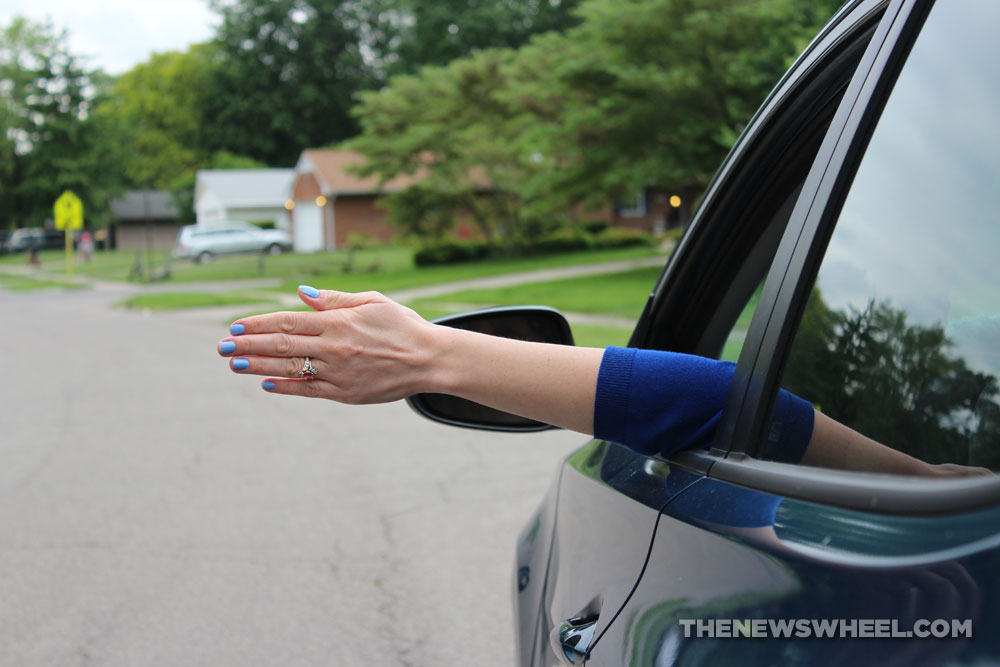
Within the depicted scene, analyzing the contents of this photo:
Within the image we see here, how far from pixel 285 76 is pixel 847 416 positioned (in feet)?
232

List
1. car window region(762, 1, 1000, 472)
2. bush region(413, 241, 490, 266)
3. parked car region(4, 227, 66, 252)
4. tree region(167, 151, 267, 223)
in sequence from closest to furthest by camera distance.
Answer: car window region(762, 1, 1000, 472) < bush region(413, 241, 490, 266) < tree region(167, 151, 267, 223) < parked car region(4, 227, 66, 252)

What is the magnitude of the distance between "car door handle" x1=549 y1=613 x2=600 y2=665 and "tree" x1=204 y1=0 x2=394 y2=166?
68.2 m

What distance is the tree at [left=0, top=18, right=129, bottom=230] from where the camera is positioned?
212 feet

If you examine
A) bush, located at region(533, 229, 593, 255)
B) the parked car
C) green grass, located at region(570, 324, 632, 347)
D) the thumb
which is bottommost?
the parked car

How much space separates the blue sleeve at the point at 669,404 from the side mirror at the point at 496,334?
52cm

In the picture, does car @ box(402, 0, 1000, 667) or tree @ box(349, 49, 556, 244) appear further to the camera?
tree @ box(349, 49, 556, 244)

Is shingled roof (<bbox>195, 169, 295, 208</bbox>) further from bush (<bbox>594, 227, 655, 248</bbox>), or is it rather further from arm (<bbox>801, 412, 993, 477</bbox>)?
arm (<bbox>801, 412, 993, 477</bbox>)

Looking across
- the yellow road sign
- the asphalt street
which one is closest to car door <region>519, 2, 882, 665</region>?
the asphalt street

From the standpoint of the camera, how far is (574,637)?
156 cm

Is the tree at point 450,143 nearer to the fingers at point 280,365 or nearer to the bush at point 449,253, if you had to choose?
the bush at point 449,253

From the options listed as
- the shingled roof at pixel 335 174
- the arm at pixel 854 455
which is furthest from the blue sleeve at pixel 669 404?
the shingled roof at pixel 335 174

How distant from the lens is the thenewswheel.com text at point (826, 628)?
0.88m

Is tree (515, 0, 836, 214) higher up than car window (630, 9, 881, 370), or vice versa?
tree (515, 0, 836, 214)

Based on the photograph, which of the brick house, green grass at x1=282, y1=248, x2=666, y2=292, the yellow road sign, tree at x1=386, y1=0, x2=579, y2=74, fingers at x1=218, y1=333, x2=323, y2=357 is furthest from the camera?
tree at x1=386, y1=0, x2=579, y2=74
